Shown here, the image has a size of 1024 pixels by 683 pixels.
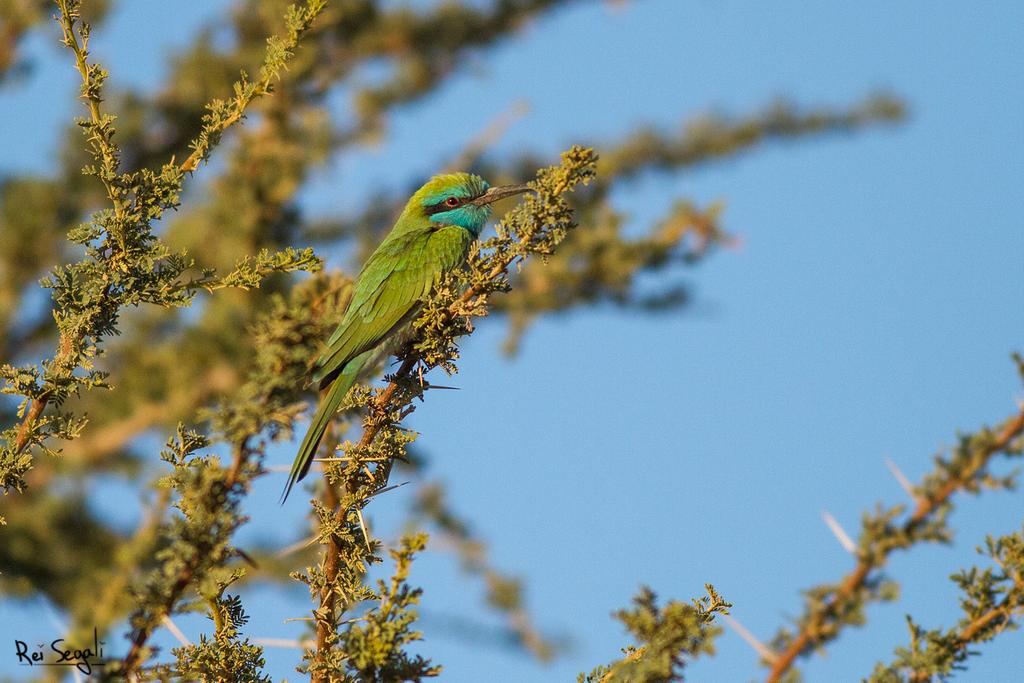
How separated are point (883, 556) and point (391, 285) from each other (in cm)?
285

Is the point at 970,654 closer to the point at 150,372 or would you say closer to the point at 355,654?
the point at 355,654

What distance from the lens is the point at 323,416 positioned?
3777 millimetres

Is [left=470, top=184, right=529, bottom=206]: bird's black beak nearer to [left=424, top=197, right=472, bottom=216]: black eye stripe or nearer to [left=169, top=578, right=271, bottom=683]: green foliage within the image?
[left=424, top=197, right=472, bottom=216]: black eye stripe

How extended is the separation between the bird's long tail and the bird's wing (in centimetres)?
4

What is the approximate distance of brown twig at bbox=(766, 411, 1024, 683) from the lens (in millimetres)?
2592

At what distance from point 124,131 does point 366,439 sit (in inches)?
244

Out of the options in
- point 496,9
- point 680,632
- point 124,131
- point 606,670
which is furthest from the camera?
point 496,9

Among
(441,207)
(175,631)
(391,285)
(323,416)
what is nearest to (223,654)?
(175,631)

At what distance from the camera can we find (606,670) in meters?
2.32

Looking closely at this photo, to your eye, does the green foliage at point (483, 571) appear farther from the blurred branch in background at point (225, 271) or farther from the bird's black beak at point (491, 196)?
the bird's black beak at point (491, 196)

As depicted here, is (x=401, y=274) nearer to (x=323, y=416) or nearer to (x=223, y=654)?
(x=323, y=416)

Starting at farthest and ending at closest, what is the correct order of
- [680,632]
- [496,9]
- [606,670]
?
[496,9] < [606,670] < [680,632]

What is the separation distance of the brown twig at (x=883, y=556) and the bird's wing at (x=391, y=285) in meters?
2.19

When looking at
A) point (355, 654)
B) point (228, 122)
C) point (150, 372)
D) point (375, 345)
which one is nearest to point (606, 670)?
point (355, 654)
